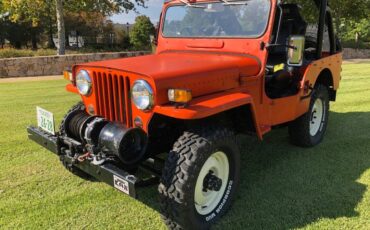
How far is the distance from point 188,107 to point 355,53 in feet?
73.8

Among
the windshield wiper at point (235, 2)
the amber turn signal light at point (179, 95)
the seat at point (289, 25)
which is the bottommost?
the amber turn signal light at point (179, 95)

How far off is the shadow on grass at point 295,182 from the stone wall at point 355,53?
18039 millimetres

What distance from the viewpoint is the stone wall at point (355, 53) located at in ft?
71.4

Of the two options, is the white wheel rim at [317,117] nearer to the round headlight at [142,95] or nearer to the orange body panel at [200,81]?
the orange body panel at [200,81]

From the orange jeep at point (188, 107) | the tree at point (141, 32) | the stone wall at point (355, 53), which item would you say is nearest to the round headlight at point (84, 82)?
the orange jeep at point (188, 107)

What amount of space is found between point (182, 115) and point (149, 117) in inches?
16.2

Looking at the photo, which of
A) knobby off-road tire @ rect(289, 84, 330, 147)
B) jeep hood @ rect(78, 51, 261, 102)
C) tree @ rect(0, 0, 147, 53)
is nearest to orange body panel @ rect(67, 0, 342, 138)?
jeep hood @ rect(78, 51, 261, 102)

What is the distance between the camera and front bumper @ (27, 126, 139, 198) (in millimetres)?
2652

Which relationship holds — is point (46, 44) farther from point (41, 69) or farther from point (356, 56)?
point (356, 56)

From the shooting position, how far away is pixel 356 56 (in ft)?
73.3

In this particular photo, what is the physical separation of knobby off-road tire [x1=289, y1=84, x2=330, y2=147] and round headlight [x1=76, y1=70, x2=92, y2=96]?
271 cm

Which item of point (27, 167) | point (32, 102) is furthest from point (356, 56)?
point (27, 167)

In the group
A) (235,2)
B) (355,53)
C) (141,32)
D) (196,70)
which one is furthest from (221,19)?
(355,53)

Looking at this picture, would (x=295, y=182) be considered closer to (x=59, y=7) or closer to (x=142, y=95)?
(x=142, y=95)
